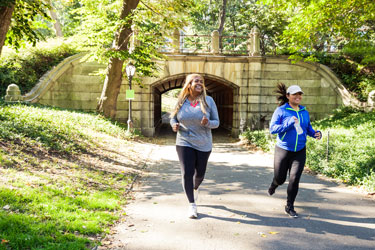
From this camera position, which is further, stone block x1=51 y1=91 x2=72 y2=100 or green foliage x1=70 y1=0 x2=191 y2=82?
stone block x1=51 y1=91 x2=72 y2=100

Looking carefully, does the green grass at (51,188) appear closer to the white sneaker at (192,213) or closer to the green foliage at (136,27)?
the white sneaker at (192,213)

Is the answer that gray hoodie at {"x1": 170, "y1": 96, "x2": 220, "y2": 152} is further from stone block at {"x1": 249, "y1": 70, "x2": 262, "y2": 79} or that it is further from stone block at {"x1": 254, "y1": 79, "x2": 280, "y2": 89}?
stone block at {"x1": 254, "y1": 79, "x2": 280, "y2": 89}

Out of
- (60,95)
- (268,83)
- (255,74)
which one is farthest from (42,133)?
(268,83)

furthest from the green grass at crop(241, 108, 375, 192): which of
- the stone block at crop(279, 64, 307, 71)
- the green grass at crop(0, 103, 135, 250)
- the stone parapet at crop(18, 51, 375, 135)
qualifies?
the stone block at crop(279, 64, 307, 71)

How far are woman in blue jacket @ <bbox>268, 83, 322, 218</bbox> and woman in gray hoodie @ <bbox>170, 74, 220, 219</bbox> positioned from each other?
3.27 ft

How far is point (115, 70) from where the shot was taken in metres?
14.0

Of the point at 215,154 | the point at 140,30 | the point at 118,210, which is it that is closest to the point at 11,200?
the point at 118,210

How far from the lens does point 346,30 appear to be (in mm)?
12984

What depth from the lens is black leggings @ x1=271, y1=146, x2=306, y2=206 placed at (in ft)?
14.8

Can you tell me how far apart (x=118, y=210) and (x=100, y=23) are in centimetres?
988

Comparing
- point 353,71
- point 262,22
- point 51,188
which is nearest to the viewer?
point 51,188

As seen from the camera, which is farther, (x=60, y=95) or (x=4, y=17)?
(x=60, y=95)

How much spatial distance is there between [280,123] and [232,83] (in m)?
12.8

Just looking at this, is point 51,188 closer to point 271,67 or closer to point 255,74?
point 255,74
